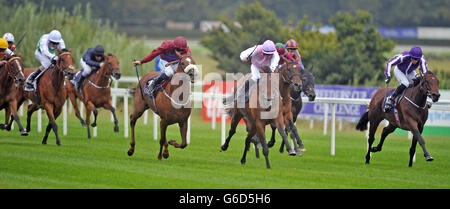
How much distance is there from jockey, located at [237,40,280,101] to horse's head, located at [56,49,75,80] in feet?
11.0

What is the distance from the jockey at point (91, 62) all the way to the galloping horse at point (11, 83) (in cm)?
234

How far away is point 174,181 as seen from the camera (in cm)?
994

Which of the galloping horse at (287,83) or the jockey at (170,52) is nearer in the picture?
the galloping horse at (287,83)

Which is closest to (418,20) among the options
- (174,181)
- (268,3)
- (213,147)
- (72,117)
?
(268,3)

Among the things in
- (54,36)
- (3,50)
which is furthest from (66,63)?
(3,50)

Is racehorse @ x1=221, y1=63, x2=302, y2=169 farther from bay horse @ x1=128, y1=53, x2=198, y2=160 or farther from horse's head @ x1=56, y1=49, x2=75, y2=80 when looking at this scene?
horse's head @ x1=56, y1=49, x2=75, y2=80

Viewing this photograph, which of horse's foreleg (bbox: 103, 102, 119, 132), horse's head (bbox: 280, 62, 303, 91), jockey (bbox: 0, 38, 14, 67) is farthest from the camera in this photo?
horse's foreleg (bbox: 103, 102, 119, 132)

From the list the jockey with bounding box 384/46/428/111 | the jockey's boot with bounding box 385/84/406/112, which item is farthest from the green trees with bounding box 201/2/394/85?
the jockey's boot with bounding box 385/84/406/112

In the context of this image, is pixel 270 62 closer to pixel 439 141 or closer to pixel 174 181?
pixel 174 181

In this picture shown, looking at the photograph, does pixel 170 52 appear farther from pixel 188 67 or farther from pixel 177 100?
pixel 188 67

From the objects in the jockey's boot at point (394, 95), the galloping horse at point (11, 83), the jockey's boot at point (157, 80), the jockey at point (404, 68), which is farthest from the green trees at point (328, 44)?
the jockey's boot at point (157, 80)

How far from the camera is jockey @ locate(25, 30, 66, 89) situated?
14242 millimetres

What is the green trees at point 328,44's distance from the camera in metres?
27.1

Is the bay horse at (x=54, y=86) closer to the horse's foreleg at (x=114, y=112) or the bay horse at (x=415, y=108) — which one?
the horse's foreleg at (x=114, y=112)
